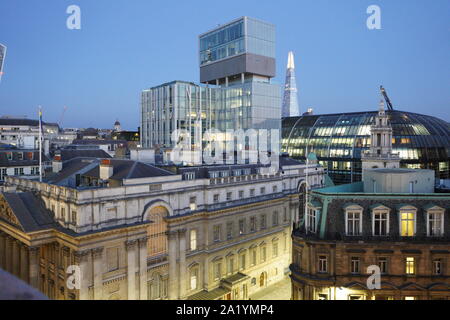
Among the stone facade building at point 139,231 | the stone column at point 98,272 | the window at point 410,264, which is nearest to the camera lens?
the window at point 410,264

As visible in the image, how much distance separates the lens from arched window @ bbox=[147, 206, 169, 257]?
147 ft

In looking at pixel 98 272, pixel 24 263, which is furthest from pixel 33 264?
pixel 98 272

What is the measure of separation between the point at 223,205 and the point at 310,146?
81.0m

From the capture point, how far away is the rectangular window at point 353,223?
111 feet

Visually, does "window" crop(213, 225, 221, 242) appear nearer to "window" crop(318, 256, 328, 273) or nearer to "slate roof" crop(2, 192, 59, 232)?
"window" crop(318, 256, 328, 273)

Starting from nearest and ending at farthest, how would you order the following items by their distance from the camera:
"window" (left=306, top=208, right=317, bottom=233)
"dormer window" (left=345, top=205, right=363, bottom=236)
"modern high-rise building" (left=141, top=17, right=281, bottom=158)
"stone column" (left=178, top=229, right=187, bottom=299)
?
"dormer window" (left=345, top=205, right=363, bottom=236) < "window" (left=306, top=208, right=317, bottom=233) < "stone column" (left=178, top=229, right=187, bottom=299) < "modern high-rise building" (left=141, top=17, right=281, bottom=158)

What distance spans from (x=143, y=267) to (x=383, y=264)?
27443 mm

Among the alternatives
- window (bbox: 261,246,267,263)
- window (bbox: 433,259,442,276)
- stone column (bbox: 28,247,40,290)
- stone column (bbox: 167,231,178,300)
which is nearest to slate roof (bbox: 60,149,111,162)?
stone column (bbox: 28,247,40,290)

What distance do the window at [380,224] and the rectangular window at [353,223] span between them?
1401mm

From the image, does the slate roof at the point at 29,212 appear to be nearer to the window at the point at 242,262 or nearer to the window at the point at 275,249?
the window at the point at 242,262

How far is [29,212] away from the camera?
42781 mm

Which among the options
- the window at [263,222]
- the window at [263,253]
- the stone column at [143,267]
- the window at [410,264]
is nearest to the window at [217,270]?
the window at [263,253]

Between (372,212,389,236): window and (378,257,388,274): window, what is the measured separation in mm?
2323
